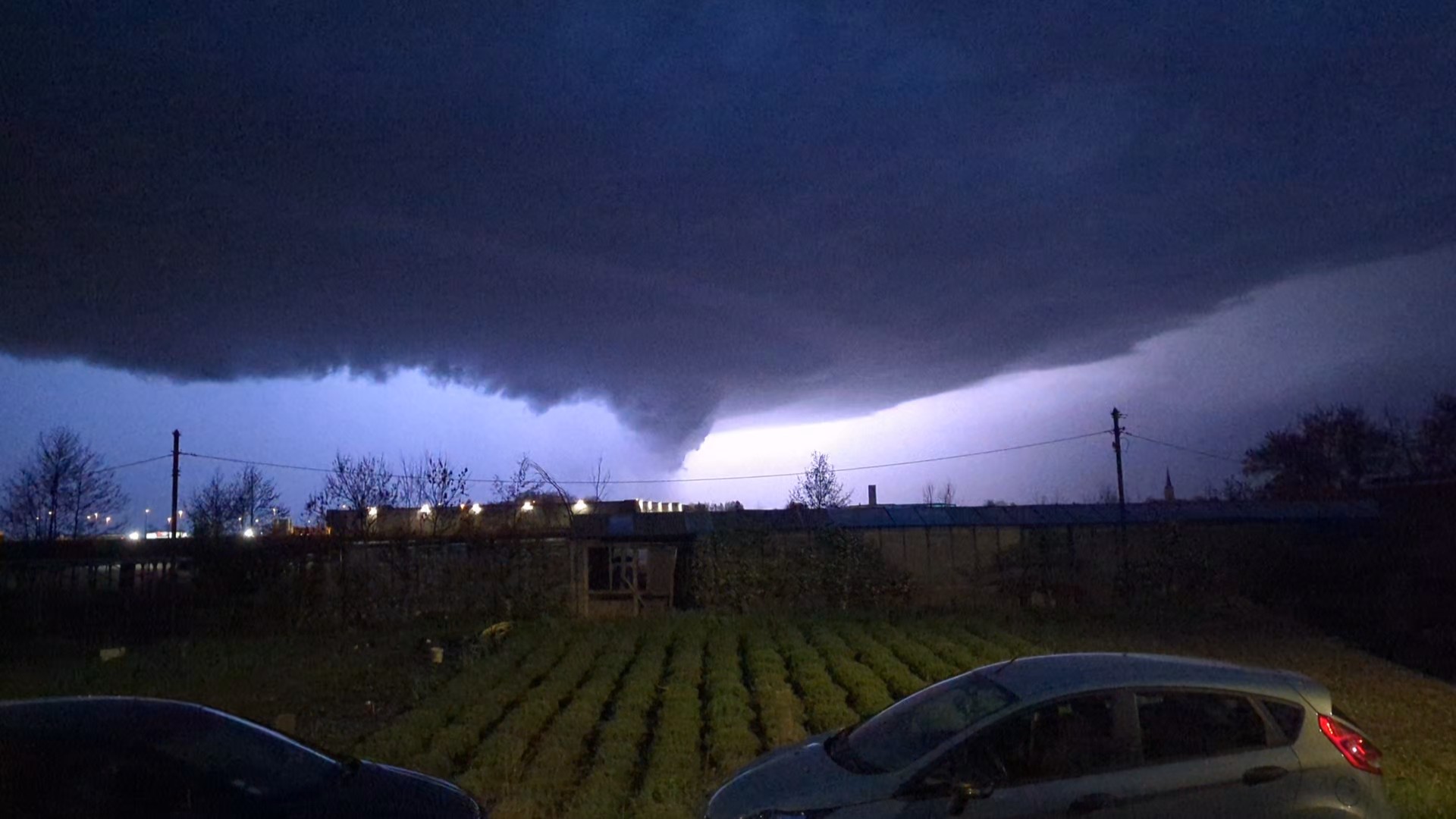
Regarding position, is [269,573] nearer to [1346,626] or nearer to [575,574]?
[575,574]

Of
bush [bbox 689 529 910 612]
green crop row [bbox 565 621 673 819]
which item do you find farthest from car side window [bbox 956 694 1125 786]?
bush [bbox 689 529 910 612]

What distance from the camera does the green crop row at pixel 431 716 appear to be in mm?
10070

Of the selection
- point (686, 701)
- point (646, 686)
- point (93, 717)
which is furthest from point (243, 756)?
point (646, 686)

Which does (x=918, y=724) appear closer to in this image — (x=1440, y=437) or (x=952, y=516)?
(x=952, y=516)

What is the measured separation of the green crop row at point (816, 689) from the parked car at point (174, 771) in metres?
5.60

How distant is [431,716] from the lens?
38.1ft

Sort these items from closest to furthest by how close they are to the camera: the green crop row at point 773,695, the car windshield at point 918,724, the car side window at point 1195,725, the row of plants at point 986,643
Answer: the car side window at point 1195,725, the car windshield at point 918,724, the green crop row at point 773,695, the row of plants at point 986,643

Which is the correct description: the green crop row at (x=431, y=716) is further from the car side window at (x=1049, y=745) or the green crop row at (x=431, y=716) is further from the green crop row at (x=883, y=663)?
the car side window at (x=1049, y=745)

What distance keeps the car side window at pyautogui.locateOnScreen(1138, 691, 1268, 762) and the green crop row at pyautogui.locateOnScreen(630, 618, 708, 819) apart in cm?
373

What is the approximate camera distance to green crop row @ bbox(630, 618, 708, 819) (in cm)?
787

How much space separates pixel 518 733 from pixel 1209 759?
24.2 feet

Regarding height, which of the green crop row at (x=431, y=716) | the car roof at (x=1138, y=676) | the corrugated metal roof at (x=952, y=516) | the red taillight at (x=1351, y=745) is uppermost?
the corrugated metal roof at (x=952, y=516)

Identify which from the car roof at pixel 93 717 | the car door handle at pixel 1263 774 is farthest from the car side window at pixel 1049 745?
the car roof at pixel 93 717

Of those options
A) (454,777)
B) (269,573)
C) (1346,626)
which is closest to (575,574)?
(269,573)
